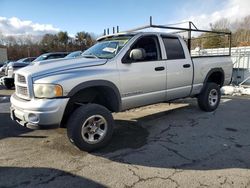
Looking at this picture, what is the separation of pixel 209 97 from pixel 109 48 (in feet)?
11.0

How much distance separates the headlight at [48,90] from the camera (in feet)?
12.7

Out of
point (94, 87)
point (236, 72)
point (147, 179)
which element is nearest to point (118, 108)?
point (94, 87)

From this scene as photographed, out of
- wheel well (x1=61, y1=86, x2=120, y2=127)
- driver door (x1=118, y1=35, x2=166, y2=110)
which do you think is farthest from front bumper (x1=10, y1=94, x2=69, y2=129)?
driver door (x1=118, y1=35, x2=166, y2=110)

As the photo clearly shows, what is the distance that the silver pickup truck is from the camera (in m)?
3.94

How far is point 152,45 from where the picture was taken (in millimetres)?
5465

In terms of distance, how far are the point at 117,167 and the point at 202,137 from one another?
205 centimetres

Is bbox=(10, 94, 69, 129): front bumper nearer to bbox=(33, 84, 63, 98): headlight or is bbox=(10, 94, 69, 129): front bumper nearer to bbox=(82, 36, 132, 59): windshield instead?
bbox=(33, 84, 63, 98): headlight

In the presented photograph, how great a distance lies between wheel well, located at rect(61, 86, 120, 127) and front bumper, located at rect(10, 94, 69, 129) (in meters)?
0.37

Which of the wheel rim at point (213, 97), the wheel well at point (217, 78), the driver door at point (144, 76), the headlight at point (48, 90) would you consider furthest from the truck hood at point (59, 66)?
the wheel well at point (217, 78)

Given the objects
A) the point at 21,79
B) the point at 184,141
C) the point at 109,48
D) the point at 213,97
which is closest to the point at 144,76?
the point at 109,48

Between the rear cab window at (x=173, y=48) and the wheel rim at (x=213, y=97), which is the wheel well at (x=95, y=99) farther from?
the wheel rim at (x=213, y=97)

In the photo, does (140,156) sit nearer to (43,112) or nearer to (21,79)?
(43,112)

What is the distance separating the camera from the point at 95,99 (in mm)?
4871

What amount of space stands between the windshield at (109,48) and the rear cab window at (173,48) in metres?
1.00
